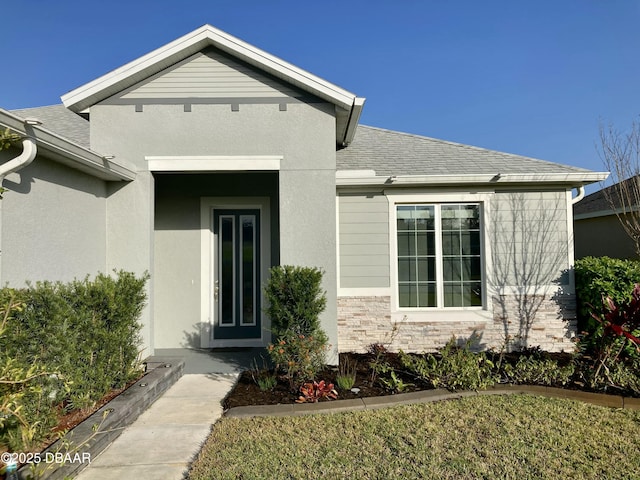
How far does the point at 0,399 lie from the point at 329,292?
14.8 feet

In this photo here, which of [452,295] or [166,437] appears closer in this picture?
[166,437]

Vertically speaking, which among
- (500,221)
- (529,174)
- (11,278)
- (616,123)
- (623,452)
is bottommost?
(623,452)

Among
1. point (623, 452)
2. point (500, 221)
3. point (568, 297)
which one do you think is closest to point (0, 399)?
point (623, 452)

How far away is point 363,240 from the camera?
7430 millimetres

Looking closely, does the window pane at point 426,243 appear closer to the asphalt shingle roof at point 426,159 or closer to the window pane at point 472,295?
the window pane at point 472,295

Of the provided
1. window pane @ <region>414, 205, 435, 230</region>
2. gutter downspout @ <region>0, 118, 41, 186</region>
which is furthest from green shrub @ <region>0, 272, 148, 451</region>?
window pane @ <region>414, 205, 435, 230</region>

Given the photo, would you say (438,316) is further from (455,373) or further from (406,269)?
(455,373)

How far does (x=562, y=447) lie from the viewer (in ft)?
12.8

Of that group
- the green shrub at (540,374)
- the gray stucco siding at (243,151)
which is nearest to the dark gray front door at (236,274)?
the gray stucco siding at (243,151)

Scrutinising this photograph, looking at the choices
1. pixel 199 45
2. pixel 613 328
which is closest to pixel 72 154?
pixel 199 45

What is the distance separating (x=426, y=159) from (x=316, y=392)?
5.48 m

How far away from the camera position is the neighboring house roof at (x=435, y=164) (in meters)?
7.22

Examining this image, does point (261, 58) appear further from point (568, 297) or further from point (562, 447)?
point (568, 297)

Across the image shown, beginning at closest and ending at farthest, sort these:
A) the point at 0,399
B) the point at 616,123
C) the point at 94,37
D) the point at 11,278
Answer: the point at 0,399 → the point at 11,278 → the point at 616,123 → the point at 94,37
